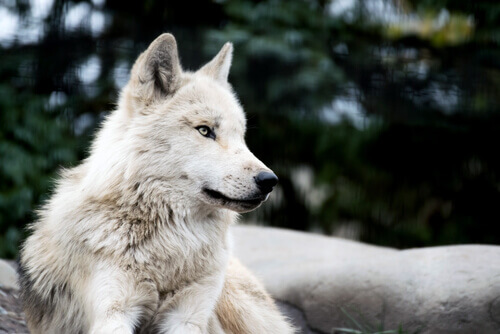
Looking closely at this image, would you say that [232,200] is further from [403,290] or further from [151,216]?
[403,290]

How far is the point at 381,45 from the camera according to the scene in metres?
5.37

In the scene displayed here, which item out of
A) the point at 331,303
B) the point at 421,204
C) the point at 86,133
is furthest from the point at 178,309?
the point at 421,204

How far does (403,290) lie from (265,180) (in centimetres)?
160

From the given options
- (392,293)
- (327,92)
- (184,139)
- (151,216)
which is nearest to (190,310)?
(151,216)

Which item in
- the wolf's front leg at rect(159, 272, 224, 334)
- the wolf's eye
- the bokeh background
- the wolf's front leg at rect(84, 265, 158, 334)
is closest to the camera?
the wolf's front leg at rect(84, 265, 158, 334)

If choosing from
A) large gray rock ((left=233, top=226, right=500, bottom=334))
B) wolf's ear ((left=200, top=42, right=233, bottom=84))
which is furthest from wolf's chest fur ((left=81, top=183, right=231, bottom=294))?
large gray rock ((left=233, top=226, right=500, bottom=334))

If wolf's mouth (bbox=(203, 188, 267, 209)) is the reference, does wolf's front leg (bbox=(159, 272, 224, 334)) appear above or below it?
below

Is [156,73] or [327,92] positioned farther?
[327,92]

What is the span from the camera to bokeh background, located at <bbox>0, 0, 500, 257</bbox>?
485cm

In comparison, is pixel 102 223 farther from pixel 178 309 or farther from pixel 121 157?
pixel 178 309

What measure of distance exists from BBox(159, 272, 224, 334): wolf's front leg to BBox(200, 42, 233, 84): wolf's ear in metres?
1.13

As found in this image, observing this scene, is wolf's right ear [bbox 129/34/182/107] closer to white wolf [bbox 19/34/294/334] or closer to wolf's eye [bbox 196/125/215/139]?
white wolf [bbox 19/34/294/334]

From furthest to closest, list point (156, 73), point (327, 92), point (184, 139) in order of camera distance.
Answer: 1. point (327, 92)
2. point (156, 73)
3. point (184, 139)

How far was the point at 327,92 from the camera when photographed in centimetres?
519
